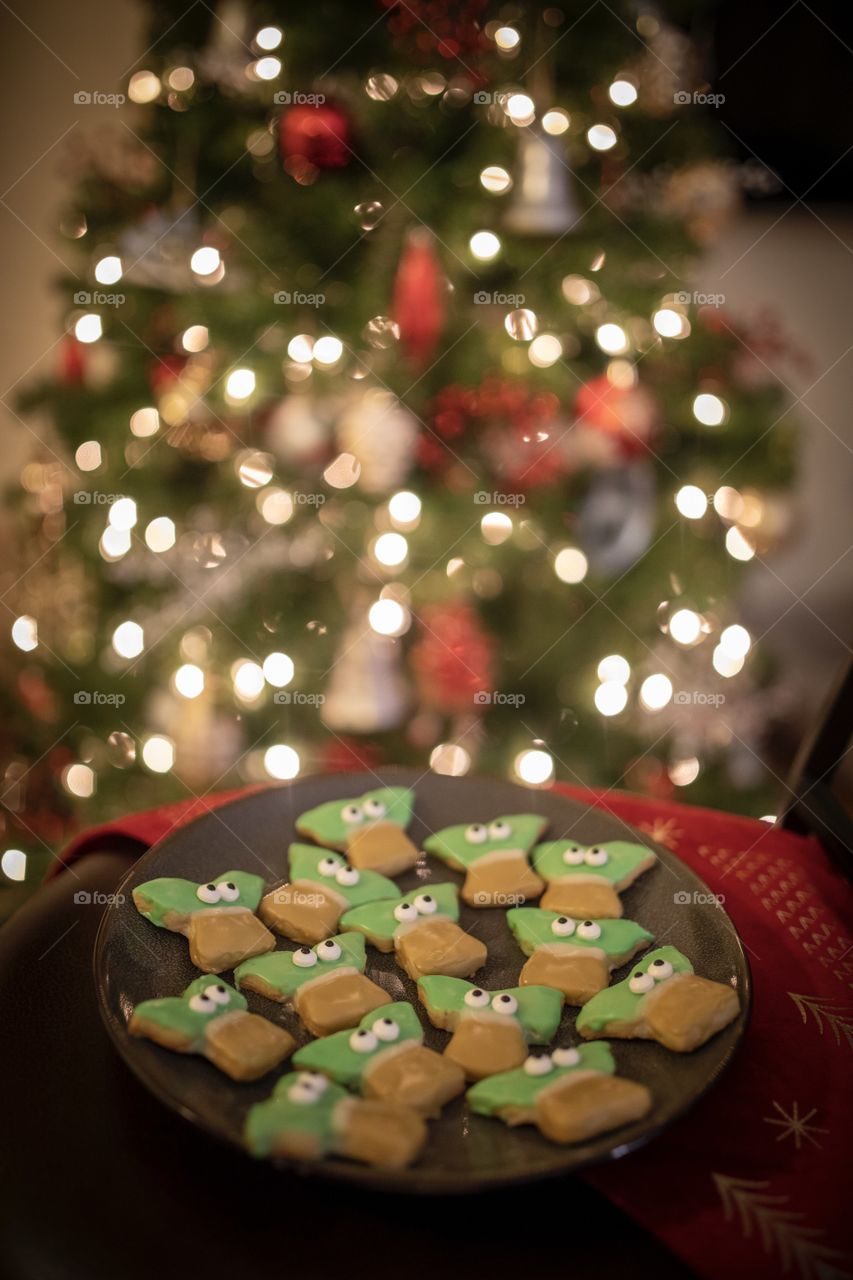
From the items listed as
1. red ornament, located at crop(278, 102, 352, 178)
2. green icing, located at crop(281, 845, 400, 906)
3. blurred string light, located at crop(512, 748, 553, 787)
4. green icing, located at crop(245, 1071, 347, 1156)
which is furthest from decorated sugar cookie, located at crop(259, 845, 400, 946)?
red ornament, located at crop(278, 102, 352, 178)

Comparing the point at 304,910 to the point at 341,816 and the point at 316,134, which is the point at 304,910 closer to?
the point at 341,816

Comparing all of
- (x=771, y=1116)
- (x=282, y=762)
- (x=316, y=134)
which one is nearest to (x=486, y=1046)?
(x=771, y=1116)

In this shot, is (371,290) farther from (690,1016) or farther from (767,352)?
(690,1016)

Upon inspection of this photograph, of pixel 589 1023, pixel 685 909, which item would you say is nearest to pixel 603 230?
pixel 685 909

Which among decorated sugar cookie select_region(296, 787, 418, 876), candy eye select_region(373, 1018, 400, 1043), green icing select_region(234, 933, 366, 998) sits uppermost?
decorated sugar cookie select_region(296, 787, 418, 876)

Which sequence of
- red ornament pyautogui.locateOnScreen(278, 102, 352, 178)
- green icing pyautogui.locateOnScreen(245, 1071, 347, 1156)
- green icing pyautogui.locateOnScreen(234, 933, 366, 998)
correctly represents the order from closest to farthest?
green icing pyautogui.locateOnScreen(245, 1071, 347, 1156) < green icing pyautogui.locateOnScreen(234, 933, 366, 998) < red ornament pyautogui.locateOnScreen(278, 102, 352, 178)

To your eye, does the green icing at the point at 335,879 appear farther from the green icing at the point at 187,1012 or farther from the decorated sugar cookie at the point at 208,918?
the green icing at the point at 187,1012

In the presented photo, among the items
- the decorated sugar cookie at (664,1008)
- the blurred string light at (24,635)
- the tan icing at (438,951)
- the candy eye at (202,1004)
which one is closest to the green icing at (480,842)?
the tan icing at (438,951)

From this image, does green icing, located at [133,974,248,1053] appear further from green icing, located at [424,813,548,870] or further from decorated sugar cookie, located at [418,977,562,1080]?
green icing, located at [424,813,548,870]
